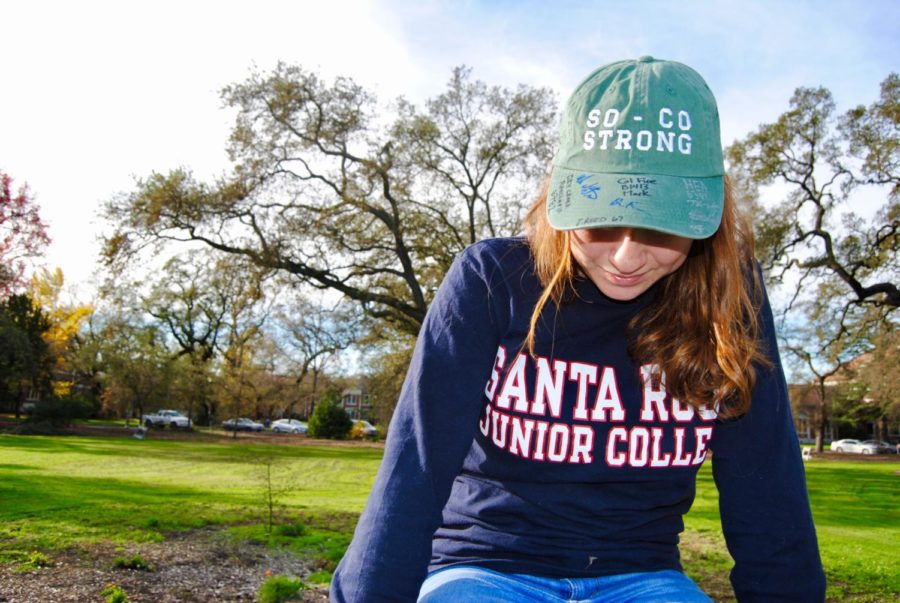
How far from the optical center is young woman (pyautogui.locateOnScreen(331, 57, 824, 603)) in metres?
1.39

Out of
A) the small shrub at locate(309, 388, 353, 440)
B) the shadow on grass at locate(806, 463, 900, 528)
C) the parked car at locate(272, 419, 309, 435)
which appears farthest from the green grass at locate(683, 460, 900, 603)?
the parked car at locate(272, 419, 309, 435)

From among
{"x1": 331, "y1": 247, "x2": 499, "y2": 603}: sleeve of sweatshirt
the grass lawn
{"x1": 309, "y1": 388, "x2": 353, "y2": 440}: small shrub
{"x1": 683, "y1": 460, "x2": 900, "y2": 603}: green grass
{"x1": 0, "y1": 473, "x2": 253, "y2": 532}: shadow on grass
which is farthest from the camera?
{"x1": 309, "y1": 388, "x2": 353, "y2": 440}: small shrub

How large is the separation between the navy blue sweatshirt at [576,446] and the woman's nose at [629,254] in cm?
19

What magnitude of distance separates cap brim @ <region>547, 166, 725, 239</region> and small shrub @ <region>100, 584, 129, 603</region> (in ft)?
12.7

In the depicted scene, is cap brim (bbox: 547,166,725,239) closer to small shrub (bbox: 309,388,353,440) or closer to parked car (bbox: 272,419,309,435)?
small shrub (bbox: 309,388,353,440)

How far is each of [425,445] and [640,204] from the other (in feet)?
2.09

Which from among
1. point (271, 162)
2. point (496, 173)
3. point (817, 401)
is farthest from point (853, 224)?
point (817, 401)

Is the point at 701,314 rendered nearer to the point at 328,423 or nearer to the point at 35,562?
the point at 35,562

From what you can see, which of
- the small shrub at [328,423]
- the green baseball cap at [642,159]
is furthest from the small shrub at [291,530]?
the small shrub at [328,423]

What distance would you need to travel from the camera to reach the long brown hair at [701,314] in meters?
1.54

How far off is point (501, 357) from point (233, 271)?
17.3 metres

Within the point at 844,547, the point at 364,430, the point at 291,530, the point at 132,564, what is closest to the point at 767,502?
the point at 132,564

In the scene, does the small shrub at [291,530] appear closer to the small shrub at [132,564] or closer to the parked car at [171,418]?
the small shrub at [132,564]

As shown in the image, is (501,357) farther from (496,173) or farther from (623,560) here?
(496,173)
